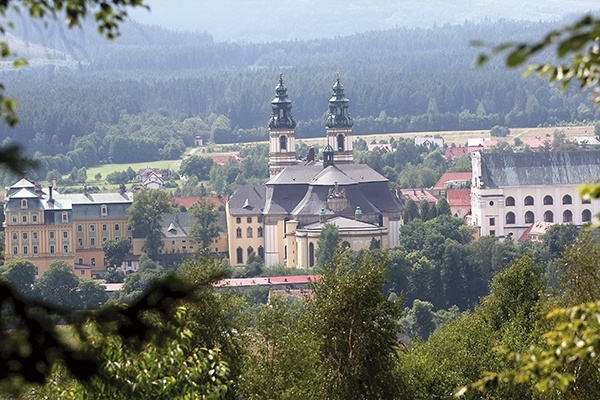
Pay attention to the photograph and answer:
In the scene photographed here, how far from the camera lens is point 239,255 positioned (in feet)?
356

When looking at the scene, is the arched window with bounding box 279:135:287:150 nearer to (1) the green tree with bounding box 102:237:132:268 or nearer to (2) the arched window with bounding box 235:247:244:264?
(2) the arched window with bounding box 235:247:244:264

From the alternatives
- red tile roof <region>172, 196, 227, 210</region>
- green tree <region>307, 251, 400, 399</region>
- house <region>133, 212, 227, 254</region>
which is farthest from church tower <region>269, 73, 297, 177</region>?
green tree <region>307, 251, 400, 399</region>

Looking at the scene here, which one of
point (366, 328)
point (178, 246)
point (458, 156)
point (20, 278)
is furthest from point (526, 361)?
point (458, 156)

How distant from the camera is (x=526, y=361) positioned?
7199 mm

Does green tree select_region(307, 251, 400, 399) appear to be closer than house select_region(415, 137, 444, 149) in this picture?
Yes

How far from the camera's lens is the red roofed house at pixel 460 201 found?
122125 mm

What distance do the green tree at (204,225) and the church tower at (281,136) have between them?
15.3 feet

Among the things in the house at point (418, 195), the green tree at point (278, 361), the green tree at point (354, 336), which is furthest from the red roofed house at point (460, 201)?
the green tree at point (354, 336)

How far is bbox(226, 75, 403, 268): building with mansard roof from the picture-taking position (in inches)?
4090

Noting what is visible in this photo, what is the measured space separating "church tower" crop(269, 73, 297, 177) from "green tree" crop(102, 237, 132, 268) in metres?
10.2

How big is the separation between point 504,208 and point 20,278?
3186 cm

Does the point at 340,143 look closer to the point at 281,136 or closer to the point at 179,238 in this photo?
the point at 281,136

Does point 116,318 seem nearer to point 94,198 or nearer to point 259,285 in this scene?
point 259,285

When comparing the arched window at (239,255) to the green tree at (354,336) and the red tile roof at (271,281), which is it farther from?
the green tree at (354,336)
